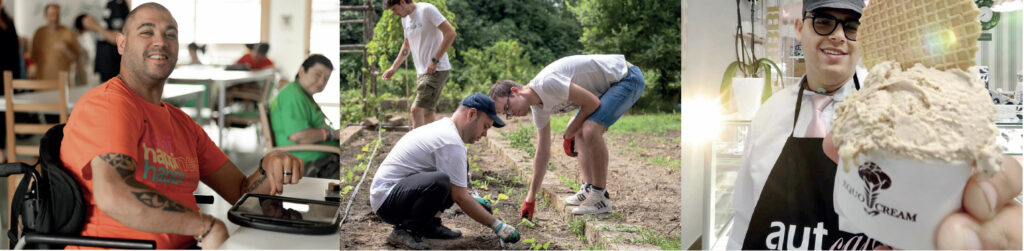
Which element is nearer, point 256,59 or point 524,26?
point 256,59

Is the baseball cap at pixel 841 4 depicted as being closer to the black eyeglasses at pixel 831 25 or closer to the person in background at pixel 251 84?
the black eyeglasses at pixel 831 25

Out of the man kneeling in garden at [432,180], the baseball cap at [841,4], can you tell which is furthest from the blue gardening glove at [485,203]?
the baseball cap at [841,4]

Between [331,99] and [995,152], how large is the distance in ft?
7.28

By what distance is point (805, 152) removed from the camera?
2.12 m

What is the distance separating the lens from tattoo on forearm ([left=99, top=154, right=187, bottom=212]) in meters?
2.26

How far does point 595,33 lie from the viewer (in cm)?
299

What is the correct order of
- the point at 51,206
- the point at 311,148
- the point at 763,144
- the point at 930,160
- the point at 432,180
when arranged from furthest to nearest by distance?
the point at 432,180, the point at 311,148, the point at 51,206, the point at 763,144, the point at 930,160

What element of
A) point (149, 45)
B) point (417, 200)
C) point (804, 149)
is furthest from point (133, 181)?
point (804, 149)

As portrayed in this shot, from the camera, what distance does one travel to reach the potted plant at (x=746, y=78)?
2.53m

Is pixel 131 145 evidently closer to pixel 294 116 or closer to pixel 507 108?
pixel 294 116

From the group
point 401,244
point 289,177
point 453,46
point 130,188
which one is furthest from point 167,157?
point 453,46

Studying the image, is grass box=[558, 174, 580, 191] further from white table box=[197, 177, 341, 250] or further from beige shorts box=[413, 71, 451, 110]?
white table box=[197, 177, 341, 250]

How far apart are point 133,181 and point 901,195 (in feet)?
7.61

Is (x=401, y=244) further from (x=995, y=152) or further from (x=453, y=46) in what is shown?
(x=995, y=152)
